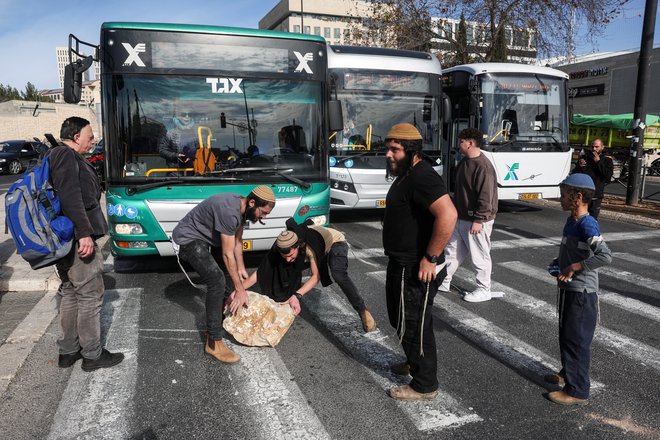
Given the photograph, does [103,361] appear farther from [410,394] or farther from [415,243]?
[415,243]

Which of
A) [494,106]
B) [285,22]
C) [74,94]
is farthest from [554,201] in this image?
[285,22]

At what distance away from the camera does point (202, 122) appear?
608 centimetres

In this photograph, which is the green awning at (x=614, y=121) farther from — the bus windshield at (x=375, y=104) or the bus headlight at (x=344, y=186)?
the bus headlight at (x=344, y=186)

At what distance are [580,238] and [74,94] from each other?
→ 5.93 m

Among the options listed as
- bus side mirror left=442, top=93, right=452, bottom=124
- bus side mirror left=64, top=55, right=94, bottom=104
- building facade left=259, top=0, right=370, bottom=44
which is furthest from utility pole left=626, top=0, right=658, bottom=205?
building facade left=259, top=0, right=370, bottom=44

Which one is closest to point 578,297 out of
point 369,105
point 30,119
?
point 369,105

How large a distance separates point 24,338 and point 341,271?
2955 mm

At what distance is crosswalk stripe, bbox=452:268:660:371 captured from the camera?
4.20 m

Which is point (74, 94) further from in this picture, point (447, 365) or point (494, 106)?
point (494, 106)

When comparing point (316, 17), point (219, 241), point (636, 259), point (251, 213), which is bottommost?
point (636, 259)

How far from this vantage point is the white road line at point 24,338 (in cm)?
386

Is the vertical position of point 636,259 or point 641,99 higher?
point 641,99

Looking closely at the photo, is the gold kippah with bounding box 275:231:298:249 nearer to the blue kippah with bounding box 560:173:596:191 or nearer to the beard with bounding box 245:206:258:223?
the beard with bounding box 245:206:258:223

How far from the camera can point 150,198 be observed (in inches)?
228
